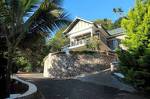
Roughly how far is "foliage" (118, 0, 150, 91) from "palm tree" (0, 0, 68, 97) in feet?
16.8

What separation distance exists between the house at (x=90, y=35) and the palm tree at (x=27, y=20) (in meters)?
30.7

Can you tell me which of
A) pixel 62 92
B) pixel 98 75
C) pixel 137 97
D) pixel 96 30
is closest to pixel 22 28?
pixel 62 92

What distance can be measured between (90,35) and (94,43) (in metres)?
5.98

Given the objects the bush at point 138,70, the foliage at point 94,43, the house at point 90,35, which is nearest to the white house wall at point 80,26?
the house at point 90,35

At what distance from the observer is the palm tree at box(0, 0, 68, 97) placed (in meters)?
15.3

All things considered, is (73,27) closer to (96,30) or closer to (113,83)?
(96,30)

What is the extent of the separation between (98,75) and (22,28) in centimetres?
1423

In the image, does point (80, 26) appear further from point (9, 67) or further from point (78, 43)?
point (9, 67)

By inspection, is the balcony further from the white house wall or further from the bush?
the bush

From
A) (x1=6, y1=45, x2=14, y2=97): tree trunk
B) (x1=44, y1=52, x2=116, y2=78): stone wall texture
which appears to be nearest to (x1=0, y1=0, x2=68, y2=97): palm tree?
(x1=6, y1=45, x2=14, y2=97): tree trunk

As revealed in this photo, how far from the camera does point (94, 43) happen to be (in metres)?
46.8

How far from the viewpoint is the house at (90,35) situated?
160ft

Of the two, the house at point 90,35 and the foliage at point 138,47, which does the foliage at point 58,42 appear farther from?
the foliage at point 138,47

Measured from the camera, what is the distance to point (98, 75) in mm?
A: 28797
